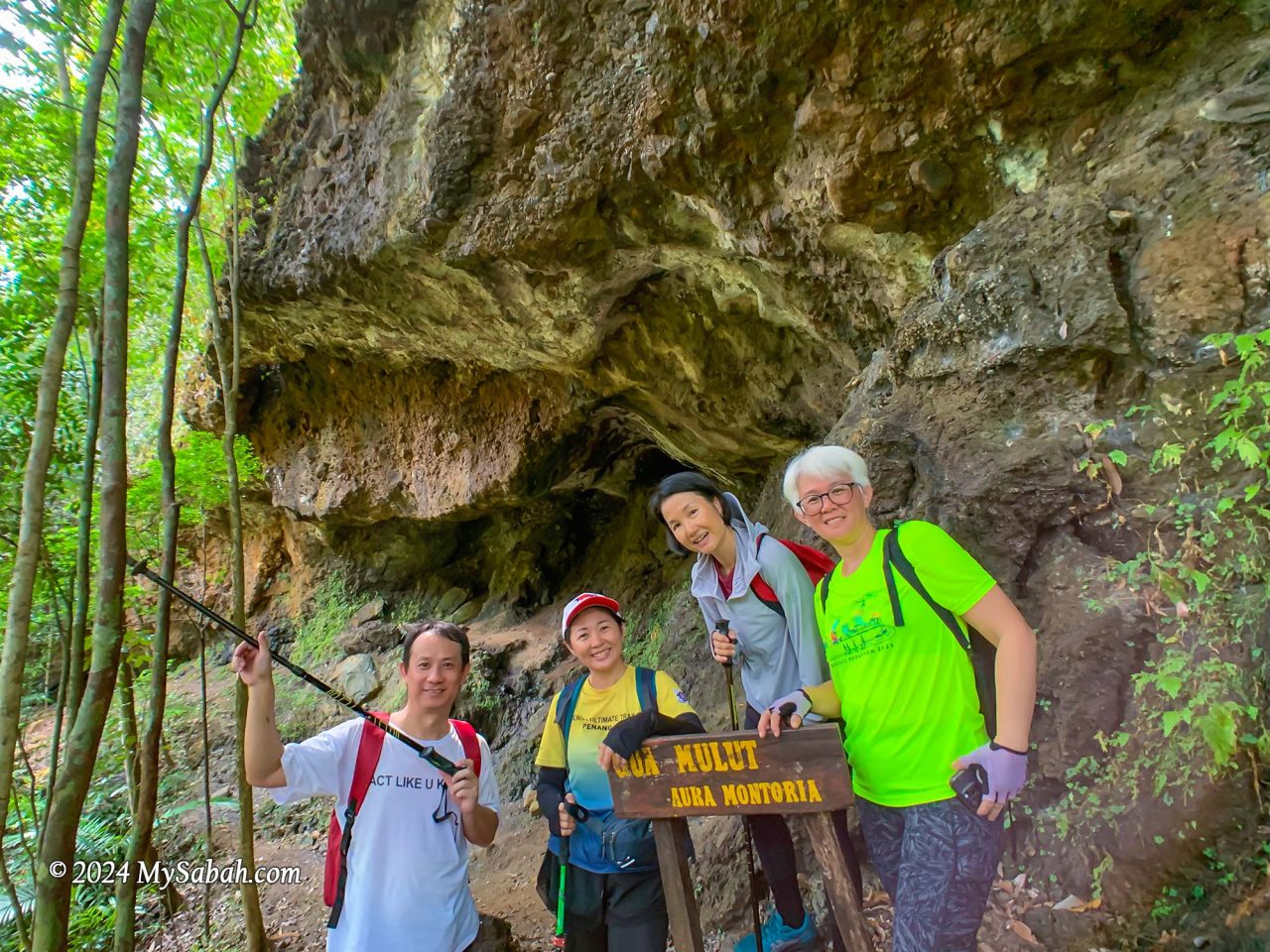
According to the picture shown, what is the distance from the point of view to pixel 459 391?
9438 millimetres

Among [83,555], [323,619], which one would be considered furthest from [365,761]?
[323,619]

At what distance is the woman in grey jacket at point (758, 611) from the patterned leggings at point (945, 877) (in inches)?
19.0

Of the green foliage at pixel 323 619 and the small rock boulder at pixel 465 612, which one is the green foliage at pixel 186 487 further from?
the small rock boulder at pixel 465 612

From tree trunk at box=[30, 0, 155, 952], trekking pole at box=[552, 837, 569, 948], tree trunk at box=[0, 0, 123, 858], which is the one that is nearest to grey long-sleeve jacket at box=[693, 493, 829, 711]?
trekking pole at box=[552, 837, 569, 948]

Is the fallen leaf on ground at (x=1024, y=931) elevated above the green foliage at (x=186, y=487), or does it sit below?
below

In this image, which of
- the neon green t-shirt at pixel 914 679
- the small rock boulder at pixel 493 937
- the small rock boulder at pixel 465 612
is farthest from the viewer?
the small rock boulder at pixel 465 612

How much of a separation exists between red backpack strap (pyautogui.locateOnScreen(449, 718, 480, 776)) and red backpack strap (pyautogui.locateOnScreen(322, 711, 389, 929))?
30cm

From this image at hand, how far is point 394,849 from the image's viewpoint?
2.36m

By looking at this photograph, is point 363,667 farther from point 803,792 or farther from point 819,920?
point 803,792

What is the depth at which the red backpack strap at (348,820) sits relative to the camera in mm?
2326

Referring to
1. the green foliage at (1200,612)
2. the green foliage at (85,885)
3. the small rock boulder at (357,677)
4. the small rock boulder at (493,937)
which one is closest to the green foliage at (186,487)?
the green foliage at (85,885)

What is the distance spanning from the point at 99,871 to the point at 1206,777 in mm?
8757

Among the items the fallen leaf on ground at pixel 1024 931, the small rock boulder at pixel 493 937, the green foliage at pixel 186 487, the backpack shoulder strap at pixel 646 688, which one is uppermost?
the green foliage at pixel 186 487

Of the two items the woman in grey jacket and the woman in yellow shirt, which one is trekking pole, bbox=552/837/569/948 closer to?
the woman in yellow shirt
